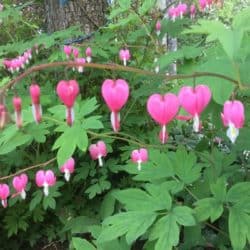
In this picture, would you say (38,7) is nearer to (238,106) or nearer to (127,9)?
(127,9)

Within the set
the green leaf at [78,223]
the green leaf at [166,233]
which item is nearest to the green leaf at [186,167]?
the green leaf at [166,233]

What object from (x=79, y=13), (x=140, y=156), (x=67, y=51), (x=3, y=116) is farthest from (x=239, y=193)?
(x=79, y=13)

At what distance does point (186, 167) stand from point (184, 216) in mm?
315

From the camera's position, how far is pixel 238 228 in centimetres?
200

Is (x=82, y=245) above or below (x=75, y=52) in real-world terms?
below

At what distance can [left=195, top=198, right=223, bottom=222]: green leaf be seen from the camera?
6.66 ft

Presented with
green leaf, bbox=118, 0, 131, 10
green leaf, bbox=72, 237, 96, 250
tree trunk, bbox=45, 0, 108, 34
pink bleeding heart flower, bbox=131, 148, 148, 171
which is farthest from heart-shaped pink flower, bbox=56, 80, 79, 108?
tree trunk, bbox=45, 0, 108, 34

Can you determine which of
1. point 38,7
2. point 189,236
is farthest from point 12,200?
point 38,7

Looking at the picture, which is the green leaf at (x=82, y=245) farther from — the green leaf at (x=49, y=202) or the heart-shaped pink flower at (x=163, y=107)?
the heart-shaped pink flower at (x=163, y=107)

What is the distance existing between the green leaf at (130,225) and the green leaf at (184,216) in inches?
3.9

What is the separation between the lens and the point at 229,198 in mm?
2094

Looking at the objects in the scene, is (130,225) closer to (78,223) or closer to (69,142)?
(69,142)

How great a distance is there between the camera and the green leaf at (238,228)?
198 centimetres

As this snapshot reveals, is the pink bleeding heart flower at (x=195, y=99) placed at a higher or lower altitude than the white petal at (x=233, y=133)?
higher
